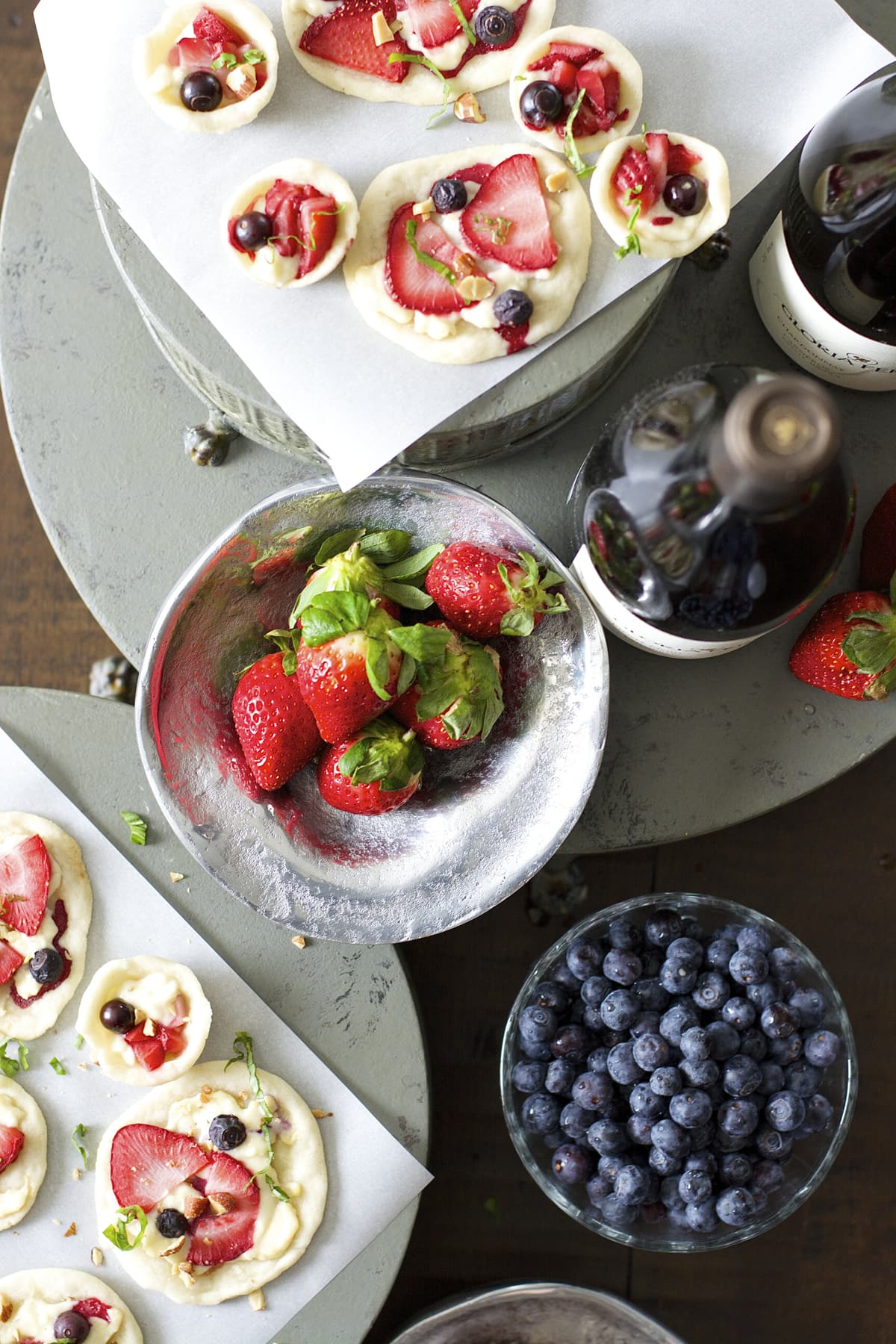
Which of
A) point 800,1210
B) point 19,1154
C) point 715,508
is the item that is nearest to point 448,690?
point 715,508

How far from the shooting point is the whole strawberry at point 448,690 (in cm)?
89

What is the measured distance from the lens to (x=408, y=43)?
2.81 feet

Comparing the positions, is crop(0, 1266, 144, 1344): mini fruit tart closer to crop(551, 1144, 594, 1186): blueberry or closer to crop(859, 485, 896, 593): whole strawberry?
crop(551, 1144, 594, 1186): blueberry

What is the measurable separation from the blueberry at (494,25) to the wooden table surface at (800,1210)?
0.71 m

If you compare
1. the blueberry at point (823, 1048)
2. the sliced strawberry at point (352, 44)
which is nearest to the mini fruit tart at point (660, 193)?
the sliced strawberry at point (352, 44)

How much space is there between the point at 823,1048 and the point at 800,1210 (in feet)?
1.08

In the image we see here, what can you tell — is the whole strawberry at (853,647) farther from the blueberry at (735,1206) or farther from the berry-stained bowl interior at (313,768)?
the blueberry at (735,1206)

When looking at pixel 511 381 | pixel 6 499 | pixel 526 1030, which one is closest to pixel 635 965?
pixel 526 1030

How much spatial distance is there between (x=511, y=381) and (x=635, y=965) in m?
0.53

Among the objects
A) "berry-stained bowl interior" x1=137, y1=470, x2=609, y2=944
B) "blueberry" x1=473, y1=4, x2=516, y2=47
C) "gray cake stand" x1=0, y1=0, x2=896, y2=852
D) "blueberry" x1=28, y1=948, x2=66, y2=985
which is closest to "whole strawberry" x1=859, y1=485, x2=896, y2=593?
"gray cake stand" x1=0, y1=0, x2=896, y2=852

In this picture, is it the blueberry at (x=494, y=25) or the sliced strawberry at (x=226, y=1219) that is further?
the sliced strawberry at (x=226, y=1219)

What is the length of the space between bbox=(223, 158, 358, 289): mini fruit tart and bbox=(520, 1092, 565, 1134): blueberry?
74 cm

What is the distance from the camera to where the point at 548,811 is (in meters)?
0.95

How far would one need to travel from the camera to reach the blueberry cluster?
41.0 inches
